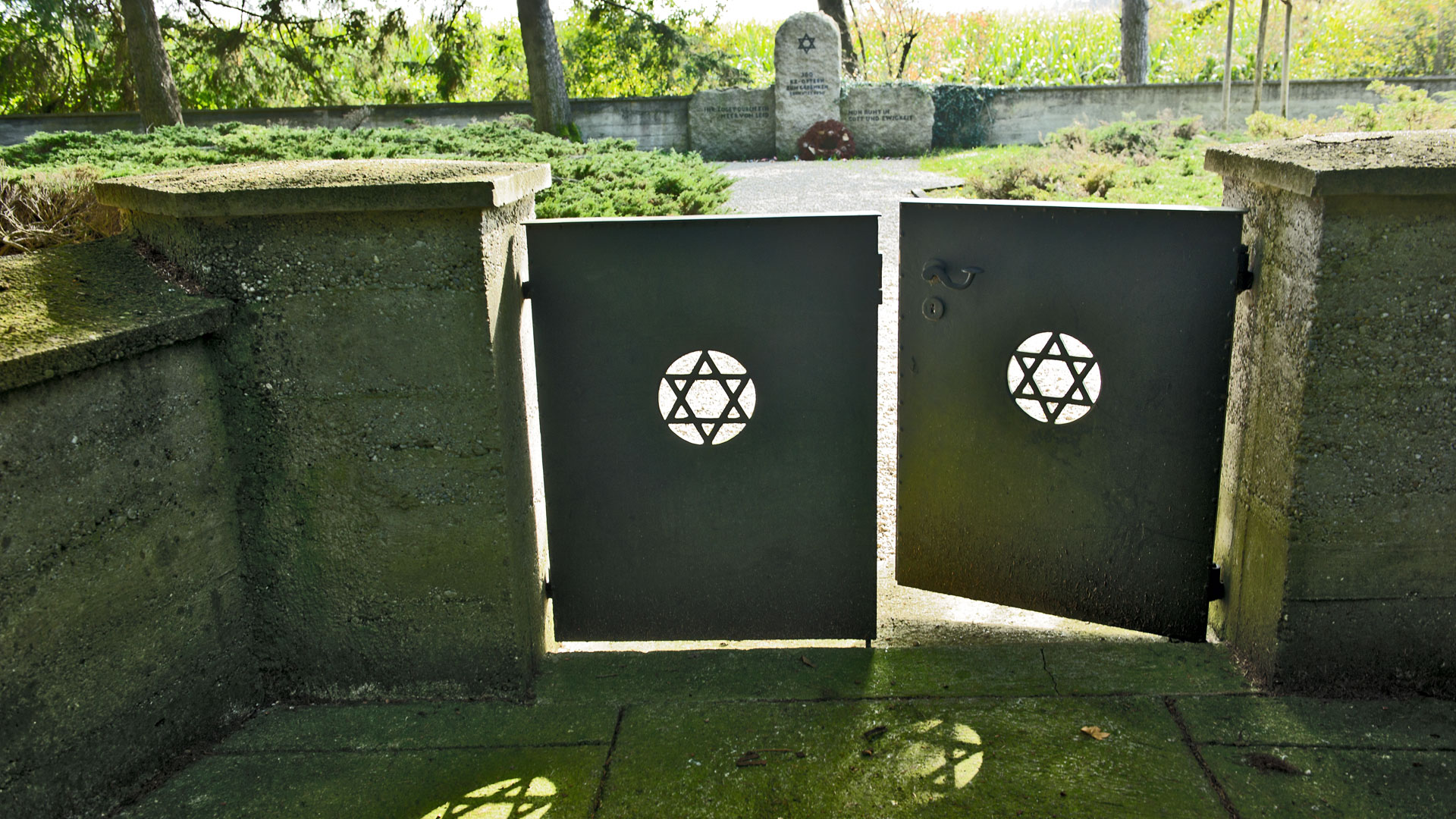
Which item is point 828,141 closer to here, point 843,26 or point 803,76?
point 803,76

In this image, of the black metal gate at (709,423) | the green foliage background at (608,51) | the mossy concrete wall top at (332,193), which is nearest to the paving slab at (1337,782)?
the black metal gate at (709,423)

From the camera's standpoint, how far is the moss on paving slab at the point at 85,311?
2371mm

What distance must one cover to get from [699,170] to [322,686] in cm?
639

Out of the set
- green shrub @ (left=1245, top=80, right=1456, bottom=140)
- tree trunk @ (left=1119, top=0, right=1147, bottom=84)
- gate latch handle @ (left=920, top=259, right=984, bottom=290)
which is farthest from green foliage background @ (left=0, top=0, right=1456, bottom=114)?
gate latch handle @ (left=920, top=259, right=984, bottom=290)

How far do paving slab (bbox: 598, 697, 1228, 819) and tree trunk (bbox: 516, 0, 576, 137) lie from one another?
52.9 ft

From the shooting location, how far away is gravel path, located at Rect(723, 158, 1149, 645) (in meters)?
3.51

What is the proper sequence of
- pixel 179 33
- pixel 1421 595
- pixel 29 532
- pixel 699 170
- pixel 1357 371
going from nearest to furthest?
1. pixel 29 532
2. pixel 1357 371
3. pixel 1421 595
4. pixel 699 170
5. pixel 179 33

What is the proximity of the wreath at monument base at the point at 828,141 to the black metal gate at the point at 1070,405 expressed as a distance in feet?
56.0

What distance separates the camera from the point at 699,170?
8789mm

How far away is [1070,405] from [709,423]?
1.16m

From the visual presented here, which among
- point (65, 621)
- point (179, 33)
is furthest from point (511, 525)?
point (179, 33)

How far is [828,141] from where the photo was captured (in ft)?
65.3

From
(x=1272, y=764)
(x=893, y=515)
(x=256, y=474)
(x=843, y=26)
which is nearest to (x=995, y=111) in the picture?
(x=843, y=26)

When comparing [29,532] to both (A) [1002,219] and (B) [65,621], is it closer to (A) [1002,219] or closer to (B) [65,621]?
(B) [65,621]
